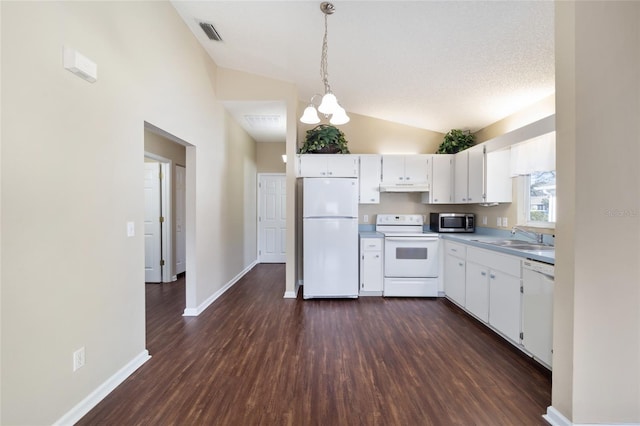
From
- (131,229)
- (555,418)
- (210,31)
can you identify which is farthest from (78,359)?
(210,31)

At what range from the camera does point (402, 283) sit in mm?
3812

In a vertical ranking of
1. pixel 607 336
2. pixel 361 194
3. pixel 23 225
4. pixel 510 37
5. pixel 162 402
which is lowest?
pixel 162 402

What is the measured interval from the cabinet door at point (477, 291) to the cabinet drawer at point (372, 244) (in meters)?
1.13

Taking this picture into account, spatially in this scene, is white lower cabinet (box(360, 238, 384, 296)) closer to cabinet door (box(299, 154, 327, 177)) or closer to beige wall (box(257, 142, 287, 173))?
cabinet door (box(299, 154, 327, 177))

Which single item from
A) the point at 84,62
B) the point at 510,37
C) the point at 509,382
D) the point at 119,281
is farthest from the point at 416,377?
the point at 84,62

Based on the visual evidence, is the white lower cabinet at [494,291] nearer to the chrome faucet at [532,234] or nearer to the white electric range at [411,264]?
the white electric range at [411,264]

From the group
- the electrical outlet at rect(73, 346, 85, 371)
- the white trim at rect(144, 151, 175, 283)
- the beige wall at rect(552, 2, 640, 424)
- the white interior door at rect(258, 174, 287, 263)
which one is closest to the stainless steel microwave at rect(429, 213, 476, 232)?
the beige wall at rect(552, 2, 640, 424)

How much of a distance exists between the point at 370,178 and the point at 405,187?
0.53 meters

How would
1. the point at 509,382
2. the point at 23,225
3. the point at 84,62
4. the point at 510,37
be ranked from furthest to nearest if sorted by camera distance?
the point at 510,37
the point at 509,382
the point at 84,62
the point at 23,225

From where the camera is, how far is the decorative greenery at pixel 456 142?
4.07m

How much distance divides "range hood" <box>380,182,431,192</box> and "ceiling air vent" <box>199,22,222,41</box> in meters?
2.80

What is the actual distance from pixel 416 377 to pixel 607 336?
44.7 inches

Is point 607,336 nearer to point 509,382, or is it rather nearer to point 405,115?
point 509,382

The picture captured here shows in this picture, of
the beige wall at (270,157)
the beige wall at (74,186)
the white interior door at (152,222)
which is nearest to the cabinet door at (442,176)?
the beige wall at (270,157)
